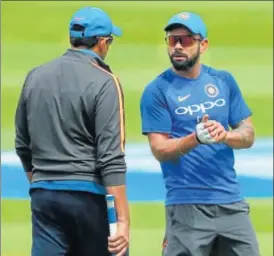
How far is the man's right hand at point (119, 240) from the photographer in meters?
3.53

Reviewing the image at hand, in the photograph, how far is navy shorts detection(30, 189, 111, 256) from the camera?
359 centimetres

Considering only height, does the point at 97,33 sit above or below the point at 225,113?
above

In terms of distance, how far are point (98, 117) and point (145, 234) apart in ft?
7.94

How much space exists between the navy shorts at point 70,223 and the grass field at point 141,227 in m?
2.03

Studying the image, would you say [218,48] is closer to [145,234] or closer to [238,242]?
[145,234]

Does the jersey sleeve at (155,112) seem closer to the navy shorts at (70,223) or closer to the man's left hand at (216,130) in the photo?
the man's left hand at (216,130)

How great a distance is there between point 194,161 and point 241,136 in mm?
218

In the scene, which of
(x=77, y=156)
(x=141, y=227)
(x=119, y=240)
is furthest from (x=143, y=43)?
(x=119, y=240)

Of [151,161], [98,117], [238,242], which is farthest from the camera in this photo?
[151,161]

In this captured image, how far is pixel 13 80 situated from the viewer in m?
6.44

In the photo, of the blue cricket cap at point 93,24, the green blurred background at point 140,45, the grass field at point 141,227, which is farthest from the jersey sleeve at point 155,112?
the green blurred background at point 140,45

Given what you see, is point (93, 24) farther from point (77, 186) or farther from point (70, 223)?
point (70, 223)

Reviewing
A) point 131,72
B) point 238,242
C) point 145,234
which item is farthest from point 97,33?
point 131,72

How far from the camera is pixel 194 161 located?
408 centimetres
